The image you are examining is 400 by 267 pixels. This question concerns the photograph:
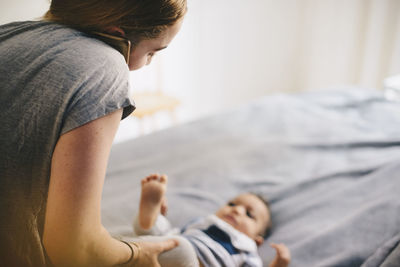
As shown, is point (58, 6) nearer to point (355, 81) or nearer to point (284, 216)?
point (284, 216)

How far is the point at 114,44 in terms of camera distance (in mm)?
604

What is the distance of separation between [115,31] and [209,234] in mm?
632

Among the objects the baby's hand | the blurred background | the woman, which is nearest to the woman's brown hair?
the woman

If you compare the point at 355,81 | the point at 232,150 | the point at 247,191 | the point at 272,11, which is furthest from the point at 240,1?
the point at 247,191

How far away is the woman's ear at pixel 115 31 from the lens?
585mm

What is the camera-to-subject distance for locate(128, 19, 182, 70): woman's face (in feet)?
2.04

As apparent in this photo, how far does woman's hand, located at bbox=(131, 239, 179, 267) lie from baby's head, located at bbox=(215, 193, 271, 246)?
39cm

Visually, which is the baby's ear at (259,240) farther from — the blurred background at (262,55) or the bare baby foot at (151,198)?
the blurred background at (262,55)

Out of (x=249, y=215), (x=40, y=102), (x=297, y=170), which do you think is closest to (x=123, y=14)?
(x=40, y=102)

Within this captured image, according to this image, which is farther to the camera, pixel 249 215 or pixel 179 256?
pixel 249 215

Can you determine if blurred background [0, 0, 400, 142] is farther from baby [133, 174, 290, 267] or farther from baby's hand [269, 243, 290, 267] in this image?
baby's hand [269, 243, 290, 267]

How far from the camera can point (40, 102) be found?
0.52m

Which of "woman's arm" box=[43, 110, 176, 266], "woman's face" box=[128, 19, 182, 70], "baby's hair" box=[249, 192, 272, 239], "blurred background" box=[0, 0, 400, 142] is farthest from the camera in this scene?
"blurred background" box=[0, 0, 400, 142]

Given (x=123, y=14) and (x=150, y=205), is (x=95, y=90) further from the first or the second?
(x=150, y=205)
